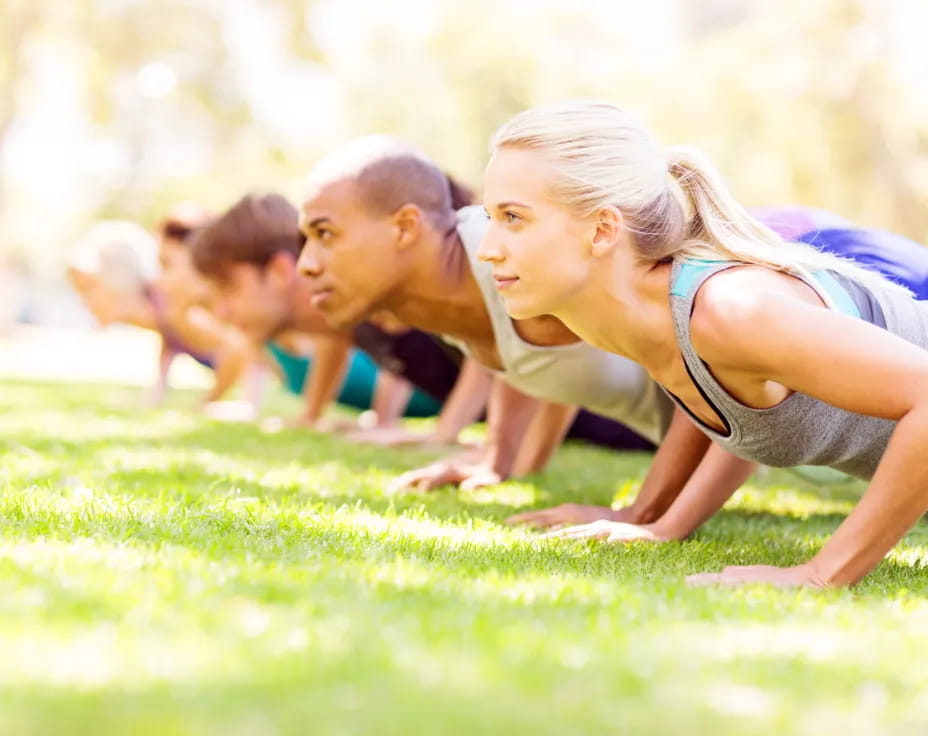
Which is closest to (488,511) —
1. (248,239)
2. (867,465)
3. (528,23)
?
(867,465)

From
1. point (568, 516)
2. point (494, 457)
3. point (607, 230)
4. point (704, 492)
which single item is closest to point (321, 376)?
point (494, 457)

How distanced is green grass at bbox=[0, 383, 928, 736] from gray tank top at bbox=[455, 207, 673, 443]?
773 millimetres

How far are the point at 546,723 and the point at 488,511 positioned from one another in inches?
86.9

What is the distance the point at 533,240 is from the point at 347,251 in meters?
1.40

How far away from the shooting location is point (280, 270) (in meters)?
6.53

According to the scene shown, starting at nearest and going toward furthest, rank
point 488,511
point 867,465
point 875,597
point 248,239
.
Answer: point 875,597 → point 867,465 → point 488,511 → point 248,239

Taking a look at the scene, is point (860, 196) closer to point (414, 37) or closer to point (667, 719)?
point (667, 719)

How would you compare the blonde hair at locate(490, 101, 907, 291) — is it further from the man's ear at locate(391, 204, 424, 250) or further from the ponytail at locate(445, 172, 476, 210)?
the ponytail at locate(445, 172, 476, 210)

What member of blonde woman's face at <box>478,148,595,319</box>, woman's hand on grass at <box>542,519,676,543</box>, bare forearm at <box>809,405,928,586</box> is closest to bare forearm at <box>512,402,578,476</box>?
woman's hand on grass at <box>542,519,676,543</box>

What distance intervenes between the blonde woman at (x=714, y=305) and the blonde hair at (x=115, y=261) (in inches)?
257

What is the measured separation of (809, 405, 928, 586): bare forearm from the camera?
2383mm

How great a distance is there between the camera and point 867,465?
3.13 metres

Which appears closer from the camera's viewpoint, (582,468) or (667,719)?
(667,719)

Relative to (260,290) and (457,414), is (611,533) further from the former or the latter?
(260,290)
